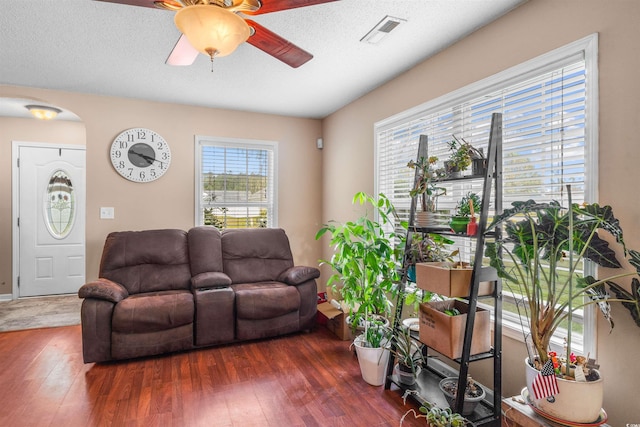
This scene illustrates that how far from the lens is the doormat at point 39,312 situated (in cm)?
374

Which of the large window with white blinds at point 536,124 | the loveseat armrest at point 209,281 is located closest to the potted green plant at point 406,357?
the large window with white blinds at point 536,124

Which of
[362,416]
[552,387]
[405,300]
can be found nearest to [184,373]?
[362,416]

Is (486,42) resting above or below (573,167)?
above

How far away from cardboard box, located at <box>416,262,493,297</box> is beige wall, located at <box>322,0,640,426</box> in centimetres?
51

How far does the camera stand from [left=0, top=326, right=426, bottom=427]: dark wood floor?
83.3 inches

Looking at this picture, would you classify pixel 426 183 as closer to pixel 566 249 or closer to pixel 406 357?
pixel 566 249

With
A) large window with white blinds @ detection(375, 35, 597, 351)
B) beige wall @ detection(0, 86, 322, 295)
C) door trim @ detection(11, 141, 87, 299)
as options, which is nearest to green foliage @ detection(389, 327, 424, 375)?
large window with white blinds @ detection(375, 35, 597, 351)

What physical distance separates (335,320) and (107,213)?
2719mm

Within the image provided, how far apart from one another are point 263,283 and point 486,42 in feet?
9.29

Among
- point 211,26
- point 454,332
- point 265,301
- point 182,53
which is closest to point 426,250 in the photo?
point 454,332

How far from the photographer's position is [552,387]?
58.2 inches

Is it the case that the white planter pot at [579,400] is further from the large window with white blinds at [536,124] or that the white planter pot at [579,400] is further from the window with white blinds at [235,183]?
the window with white blinds at [235,183]

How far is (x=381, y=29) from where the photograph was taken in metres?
2.41

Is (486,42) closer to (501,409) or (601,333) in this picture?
(601,333)
